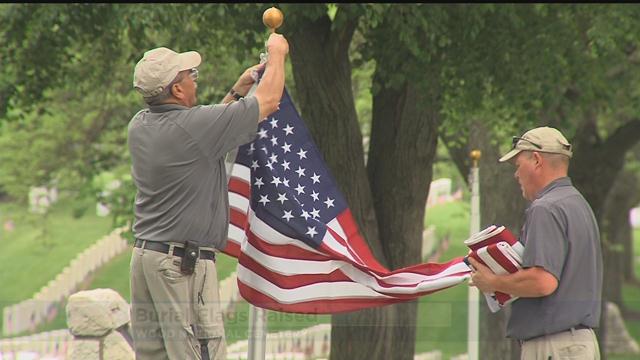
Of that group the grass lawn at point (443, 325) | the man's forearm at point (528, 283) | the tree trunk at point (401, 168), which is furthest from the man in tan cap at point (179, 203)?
the tree trunk at point (401, 168)

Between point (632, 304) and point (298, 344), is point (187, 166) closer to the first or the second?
point (298, 344)

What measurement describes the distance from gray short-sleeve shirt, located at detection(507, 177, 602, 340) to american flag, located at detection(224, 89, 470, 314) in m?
1.83

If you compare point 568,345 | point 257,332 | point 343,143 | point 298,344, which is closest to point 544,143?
point 568,345

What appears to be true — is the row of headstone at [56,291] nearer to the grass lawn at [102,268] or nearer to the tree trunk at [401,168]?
the grass lawn at [102,268]

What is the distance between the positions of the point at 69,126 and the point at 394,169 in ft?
33.4

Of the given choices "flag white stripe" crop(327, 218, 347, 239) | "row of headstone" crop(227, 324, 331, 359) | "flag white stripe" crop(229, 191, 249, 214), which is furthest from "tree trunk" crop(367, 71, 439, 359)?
"flag white stripe" crop(229, 191, 249, 214)

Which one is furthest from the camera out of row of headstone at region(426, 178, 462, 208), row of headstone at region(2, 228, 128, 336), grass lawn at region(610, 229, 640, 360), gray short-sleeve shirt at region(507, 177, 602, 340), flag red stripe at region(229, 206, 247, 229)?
row of headstone at region(426, 178, 462, 208)

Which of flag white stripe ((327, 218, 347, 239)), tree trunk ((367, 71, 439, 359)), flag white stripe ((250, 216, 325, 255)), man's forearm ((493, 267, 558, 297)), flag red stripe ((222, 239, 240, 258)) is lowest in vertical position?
man's forearm ((493, 267, 558, 297))

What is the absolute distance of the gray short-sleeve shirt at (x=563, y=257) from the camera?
5.71 m

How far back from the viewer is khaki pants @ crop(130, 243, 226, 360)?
5.97 meters

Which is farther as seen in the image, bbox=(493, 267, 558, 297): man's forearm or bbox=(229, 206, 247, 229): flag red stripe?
bbox=(229, 206, 247, 229): flag red stripe

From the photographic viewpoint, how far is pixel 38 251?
4656cm

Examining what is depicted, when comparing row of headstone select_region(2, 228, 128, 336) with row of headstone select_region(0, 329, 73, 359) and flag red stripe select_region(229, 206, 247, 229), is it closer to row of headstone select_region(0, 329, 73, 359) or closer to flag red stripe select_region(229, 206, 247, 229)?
row of headstone select_region(0, 329, 73, 359)

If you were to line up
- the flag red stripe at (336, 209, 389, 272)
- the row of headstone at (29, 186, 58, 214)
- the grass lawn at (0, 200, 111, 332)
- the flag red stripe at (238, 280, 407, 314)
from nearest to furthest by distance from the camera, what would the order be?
the flag red stripe at (238, 280, 407, 314)
the flag red stripe at (336, 209, 389, 272)
the row of headstone at (29, 186, 58, 214)
the grass lawn at (0, 200, 111, 332)
